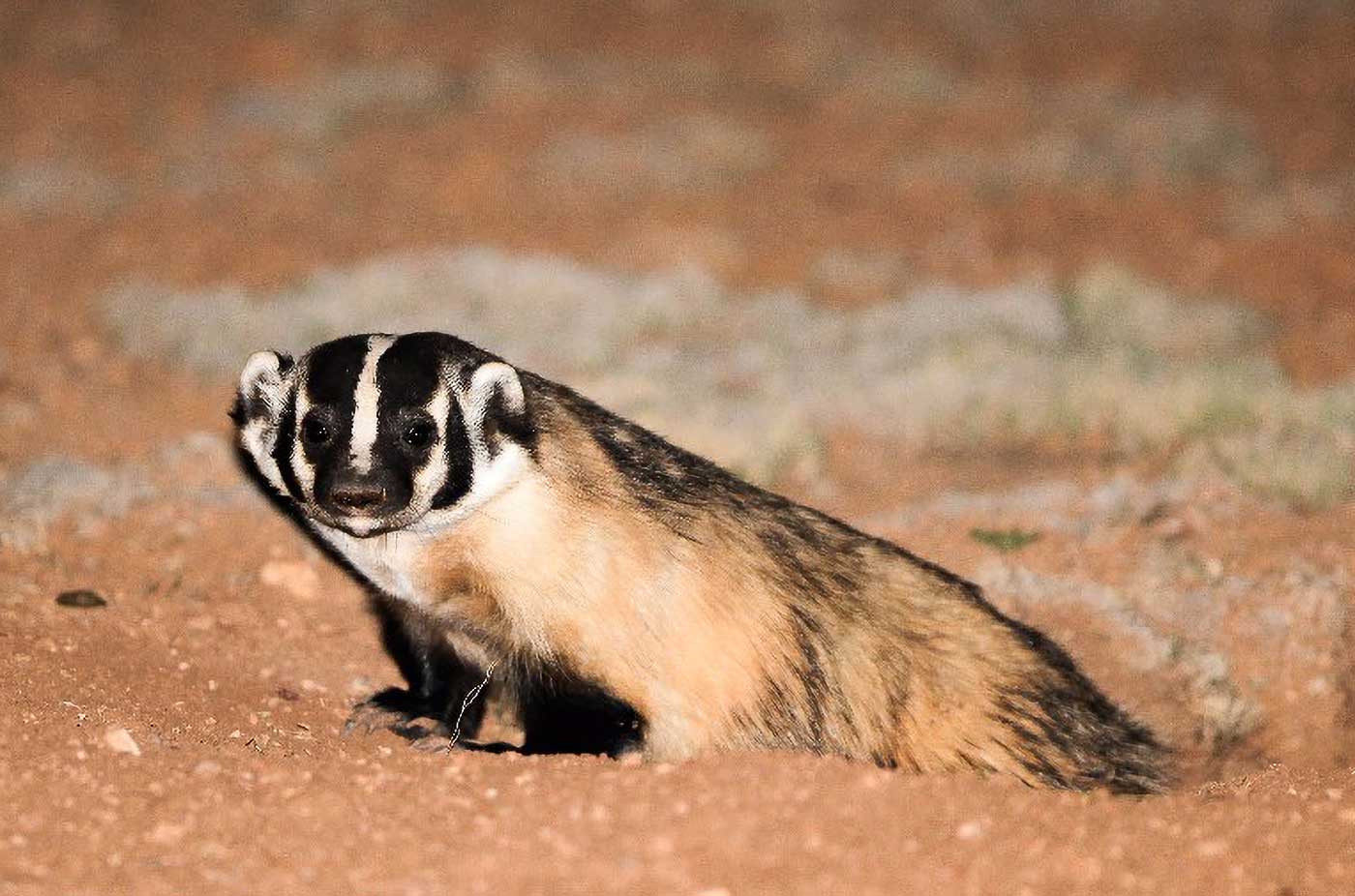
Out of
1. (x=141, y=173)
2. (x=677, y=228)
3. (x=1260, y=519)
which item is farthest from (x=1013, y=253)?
(x=141, y=173)

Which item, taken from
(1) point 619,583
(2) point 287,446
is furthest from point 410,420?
(1) point 619,583

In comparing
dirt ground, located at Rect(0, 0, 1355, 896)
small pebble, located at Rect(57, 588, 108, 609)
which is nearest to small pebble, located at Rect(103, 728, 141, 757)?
dirt ground, located at Rect(0, 0, 1355, 896)

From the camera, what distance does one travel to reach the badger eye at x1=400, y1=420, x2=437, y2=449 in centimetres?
417

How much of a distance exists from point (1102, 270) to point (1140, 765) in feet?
19.0

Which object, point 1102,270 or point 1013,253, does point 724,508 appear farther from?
point 1013,253

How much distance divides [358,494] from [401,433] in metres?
0.22

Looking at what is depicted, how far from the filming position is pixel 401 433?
416 cm

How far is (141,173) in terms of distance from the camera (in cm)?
1241

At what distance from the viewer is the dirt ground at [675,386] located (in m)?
3.64

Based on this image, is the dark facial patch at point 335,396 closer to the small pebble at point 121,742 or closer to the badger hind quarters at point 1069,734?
the small pebble at point 121,742

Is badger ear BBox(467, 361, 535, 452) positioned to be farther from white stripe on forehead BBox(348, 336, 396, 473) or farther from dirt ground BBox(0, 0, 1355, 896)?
dirt ground BBox(0, 0, 1355, 896)

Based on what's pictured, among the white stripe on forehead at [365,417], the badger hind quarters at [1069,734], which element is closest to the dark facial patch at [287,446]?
the white stripe on forehead at [365,417]

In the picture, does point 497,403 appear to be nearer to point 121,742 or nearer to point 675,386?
point 121,742

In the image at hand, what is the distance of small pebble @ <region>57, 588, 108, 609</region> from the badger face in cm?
152
